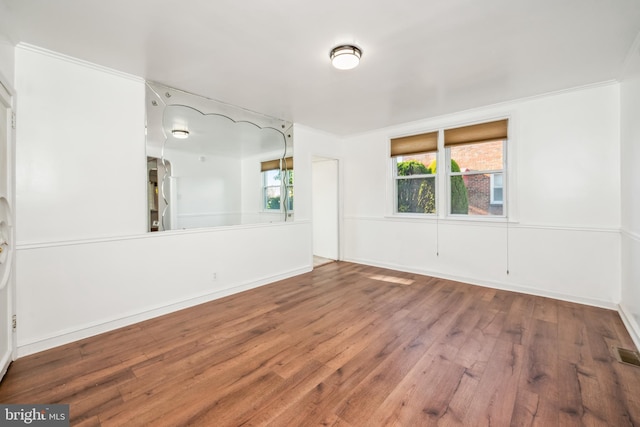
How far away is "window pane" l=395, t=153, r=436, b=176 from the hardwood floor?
2.38m

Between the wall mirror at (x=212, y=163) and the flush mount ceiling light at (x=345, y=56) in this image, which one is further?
the wall mirror at (x=212, y=163)

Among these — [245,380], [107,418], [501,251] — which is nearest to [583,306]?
[501,251]

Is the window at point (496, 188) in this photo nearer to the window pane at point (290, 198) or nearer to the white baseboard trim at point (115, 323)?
the window pane at point (290, 198)

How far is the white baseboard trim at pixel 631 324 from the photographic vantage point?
7.96 feet

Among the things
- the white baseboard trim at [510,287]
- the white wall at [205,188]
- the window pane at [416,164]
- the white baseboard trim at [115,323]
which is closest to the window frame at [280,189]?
the white wall at [205,188]

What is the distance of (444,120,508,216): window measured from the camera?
4004 millimetres

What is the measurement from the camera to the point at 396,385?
192 centimetres

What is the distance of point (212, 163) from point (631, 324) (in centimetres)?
497

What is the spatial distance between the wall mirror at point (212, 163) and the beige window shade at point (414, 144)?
1964 millimetres

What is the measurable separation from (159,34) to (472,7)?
2434mm

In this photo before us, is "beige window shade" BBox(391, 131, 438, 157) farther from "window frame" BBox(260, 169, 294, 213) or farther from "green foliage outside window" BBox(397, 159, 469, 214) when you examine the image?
"window frame" BBox(260, 169, 294, 213)

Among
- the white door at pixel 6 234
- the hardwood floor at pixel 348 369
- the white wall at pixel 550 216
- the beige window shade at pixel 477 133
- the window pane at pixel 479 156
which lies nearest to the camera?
the hardwood floor at pixel 348 369

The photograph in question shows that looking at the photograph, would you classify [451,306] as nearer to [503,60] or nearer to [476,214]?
[476,214]

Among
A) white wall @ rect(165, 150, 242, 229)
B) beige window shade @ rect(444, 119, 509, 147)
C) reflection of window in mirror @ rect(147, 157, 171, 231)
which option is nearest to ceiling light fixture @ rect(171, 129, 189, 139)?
white wall @ rect(165, 150, 242, 229)
